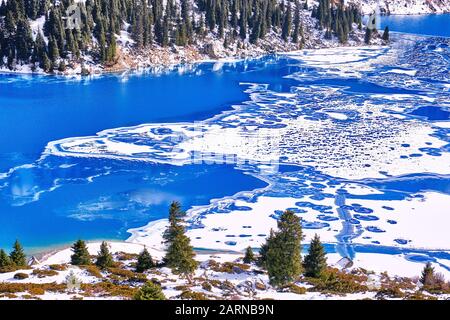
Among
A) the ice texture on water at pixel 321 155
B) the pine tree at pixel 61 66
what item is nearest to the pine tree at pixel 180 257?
the ice texture on water at pixel 321 155

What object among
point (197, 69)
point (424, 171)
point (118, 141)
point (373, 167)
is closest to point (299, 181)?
point (373, 167)

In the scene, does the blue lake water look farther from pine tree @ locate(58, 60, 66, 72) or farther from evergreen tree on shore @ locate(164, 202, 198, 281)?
evergreen tree on shore @ locate(164, 202, 198, 281)

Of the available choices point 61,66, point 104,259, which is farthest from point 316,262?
point 61,66

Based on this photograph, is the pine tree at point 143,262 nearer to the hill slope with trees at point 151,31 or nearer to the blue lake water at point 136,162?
the blue lake water at point 136,162

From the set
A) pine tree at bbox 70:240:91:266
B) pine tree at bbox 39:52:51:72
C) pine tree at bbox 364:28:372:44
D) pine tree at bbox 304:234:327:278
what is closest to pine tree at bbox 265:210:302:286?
pine tree at bbox 304:234:327:278

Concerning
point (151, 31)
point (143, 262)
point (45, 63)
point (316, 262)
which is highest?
point (151, 31)

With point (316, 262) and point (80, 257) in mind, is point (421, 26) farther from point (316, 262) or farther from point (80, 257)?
point (80, 257)
